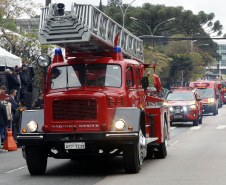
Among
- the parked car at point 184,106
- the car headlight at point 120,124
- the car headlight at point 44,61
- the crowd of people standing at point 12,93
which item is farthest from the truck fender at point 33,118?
the parked car at point 184,106

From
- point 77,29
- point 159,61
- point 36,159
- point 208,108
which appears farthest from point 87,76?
point 159,61

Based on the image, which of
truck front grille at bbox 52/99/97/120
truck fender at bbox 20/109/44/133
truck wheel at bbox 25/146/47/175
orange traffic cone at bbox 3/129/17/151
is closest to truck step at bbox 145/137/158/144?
truck front grille at bbox 52/99/97/120

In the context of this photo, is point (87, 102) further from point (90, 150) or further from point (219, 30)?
point (219, 30)

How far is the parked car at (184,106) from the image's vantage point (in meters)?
32.8

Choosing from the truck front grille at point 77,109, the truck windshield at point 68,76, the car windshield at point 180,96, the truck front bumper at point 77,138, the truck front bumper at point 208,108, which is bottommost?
the truck front bumper at point 208,108

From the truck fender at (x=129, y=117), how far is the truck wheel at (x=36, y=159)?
5.78 feet

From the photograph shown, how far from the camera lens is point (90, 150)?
12961 mm

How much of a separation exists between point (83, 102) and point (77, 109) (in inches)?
7.6

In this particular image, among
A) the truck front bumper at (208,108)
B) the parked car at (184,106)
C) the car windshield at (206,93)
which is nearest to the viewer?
the parked car at (184,106)

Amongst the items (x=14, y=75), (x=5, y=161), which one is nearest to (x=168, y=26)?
(x=14, y=75)

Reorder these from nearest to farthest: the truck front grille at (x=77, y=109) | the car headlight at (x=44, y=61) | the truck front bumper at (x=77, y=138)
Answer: the truck front bumper at (x=77, y=138), the truck front grille at (x=77, y=109), the car headlight at (x=44, y=61)

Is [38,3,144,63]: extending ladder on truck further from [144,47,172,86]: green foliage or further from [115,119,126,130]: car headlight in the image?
[144,47,172,86]: green foliage

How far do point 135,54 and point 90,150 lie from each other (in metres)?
5.10

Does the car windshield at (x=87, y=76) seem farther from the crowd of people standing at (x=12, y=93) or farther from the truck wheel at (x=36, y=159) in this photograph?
the crowd of people standing at (x=12, y=93)
